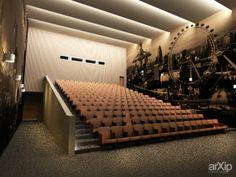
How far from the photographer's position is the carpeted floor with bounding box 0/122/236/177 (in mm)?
2025

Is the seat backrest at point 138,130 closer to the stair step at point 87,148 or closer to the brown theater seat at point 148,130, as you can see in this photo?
the brown theater seat at point 148,130

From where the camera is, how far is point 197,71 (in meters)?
6.33

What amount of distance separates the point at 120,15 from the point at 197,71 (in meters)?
3.54

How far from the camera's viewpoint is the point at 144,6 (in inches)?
252

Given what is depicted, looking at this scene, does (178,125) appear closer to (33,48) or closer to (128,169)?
(128,169)

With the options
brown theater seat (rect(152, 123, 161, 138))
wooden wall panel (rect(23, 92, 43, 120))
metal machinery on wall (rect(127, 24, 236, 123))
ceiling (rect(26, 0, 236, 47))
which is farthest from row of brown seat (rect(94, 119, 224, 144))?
wooden wall panel (rect(23, 92, 43, 120))

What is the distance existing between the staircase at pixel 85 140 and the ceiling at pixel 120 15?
14.6 ft

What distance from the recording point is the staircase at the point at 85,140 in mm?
2904

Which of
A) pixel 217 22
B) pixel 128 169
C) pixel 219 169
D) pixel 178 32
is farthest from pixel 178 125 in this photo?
pixel 178 32

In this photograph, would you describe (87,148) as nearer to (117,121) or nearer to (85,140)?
(85,140)

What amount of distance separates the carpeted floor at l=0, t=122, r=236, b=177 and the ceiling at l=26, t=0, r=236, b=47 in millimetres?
4839

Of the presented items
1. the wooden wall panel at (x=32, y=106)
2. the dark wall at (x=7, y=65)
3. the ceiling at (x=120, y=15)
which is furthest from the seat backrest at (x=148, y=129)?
the wooden wall panel at (x=32, y=106)

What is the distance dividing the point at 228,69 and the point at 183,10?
2.65m

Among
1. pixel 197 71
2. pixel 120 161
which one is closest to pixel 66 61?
pixel 197 71
